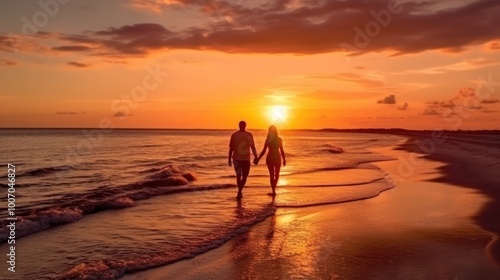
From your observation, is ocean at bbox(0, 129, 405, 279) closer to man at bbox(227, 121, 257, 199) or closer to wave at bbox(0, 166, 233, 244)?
wave at bbox(0, 166, 233, 244)

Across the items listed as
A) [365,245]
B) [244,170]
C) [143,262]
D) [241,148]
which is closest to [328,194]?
[244,170]

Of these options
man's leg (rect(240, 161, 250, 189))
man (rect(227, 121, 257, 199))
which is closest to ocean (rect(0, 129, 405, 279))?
man's leg (rect(240, 161, 250, 189))

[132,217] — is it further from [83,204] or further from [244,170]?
[244,170]

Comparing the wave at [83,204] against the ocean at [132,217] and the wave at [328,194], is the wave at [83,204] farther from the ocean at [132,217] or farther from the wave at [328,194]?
the wave at [328,194]

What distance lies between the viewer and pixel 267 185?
17609 mm

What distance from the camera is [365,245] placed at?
25.2 ft

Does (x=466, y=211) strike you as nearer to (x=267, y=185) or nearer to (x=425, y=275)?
(x=425, y=275)

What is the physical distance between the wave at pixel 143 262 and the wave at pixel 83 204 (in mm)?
3375

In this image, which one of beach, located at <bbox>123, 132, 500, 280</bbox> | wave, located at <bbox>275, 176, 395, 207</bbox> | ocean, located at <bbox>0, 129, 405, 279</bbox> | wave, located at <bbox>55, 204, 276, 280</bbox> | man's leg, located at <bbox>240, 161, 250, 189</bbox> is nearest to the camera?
beach, located at <bbox>123, 132, 500, 280</bbox>

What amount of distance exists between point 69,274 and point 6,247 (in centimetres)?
283

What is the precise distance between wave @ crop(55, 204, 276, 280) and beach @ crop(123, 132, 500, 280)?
0.64ft

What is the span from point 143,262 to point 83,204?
663 centimetres

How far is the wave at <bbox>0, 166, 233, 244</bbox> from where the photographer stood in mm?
9703

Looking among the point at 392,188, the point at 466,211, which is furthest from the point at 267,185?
the point at 466,211
